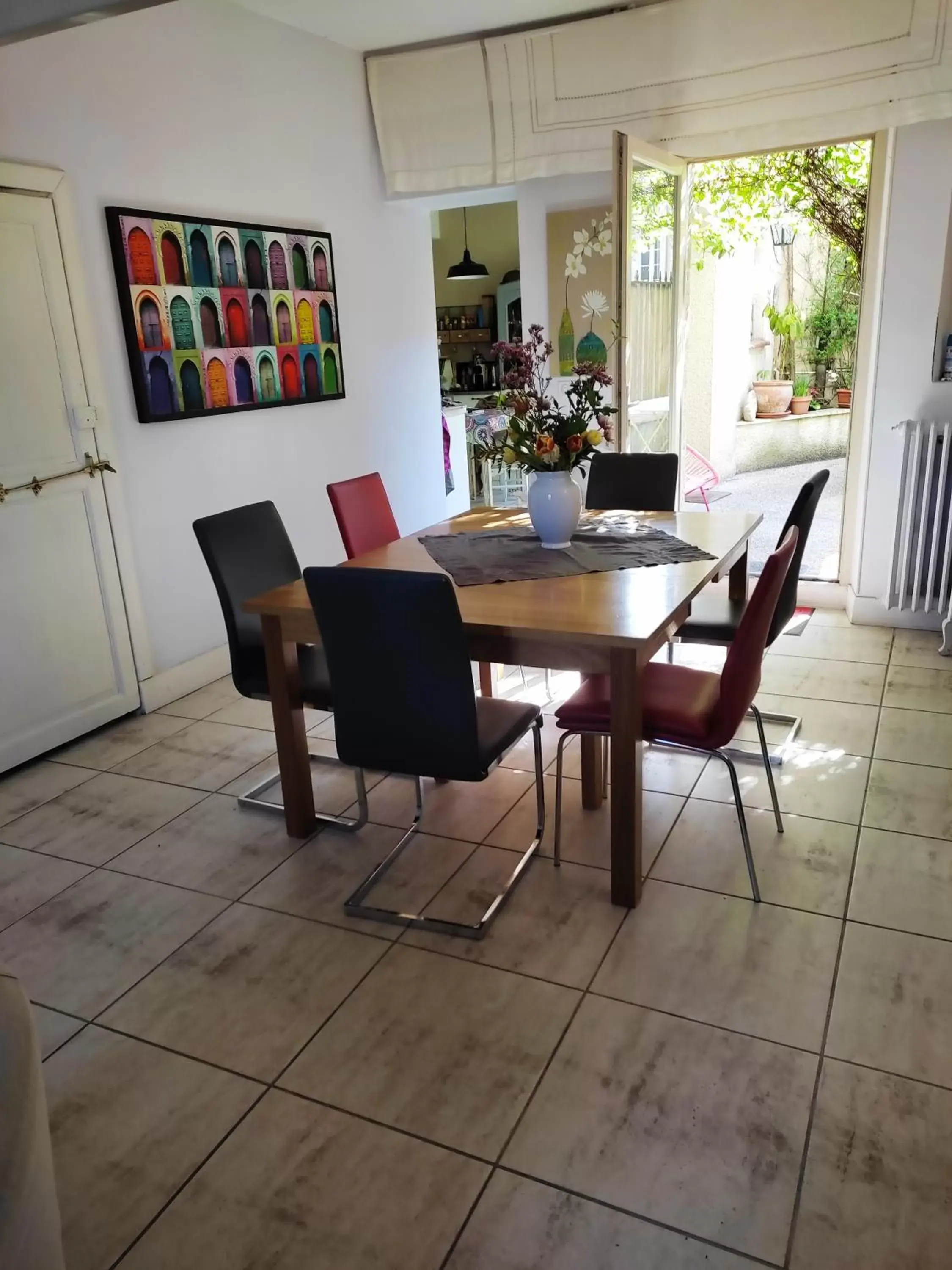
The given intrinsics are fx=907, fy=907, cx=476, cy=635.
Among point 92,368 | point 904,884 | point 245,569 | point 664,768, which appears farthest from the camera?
point 92,368

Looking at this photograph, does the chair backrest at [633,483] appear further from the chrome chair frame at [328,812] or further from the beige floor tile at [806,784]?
the chrome chair frame at [328,812]

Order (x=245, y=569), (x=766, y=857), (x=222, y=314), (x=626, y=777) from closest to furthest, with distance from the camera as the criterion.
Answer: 1. (x=626, y=777)
2. (x=766, y=857)
3. (x=245, y=569)
4. (x=222, y=314)

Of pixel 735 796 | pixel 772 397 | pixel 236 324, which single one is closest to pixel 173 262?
pixel 236 324

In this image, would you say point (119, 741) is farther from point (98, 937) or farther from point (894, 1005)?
point (894, 1005)

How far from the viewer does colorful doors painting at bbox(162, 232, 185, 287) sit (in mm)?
3498

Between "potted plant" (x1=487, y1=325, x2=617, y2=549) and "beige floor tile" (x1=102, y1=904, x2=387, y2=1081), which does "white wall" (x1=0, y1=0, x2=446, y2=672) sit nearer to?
"potted plant" (x1=487, y1=325, x2=617, y2=549)

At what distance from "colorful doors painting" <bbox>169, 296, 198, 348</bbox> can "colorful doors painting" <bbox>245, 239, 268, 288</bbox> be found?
1.34 ft

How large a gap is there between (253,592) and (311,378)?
1.91 m

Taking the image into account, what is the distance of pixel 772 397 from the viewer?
30.3 feet

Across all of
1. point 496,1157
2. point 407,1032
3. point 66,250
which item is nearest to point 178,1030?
point 407,1032

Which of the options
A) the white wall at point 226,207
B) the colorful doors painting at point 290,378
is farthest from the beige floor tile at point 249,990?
the colorful doors painting at point 290,378

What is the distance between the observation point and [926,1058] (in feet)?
5.72

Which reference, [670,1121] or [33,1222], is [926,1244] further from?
[33,1222]

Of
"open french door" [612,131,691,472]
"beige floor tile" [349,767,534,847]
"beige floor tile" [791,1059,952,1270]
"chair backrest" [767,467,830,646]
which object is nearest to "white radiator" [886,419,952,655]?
"open french door" [612,131,691,472]
